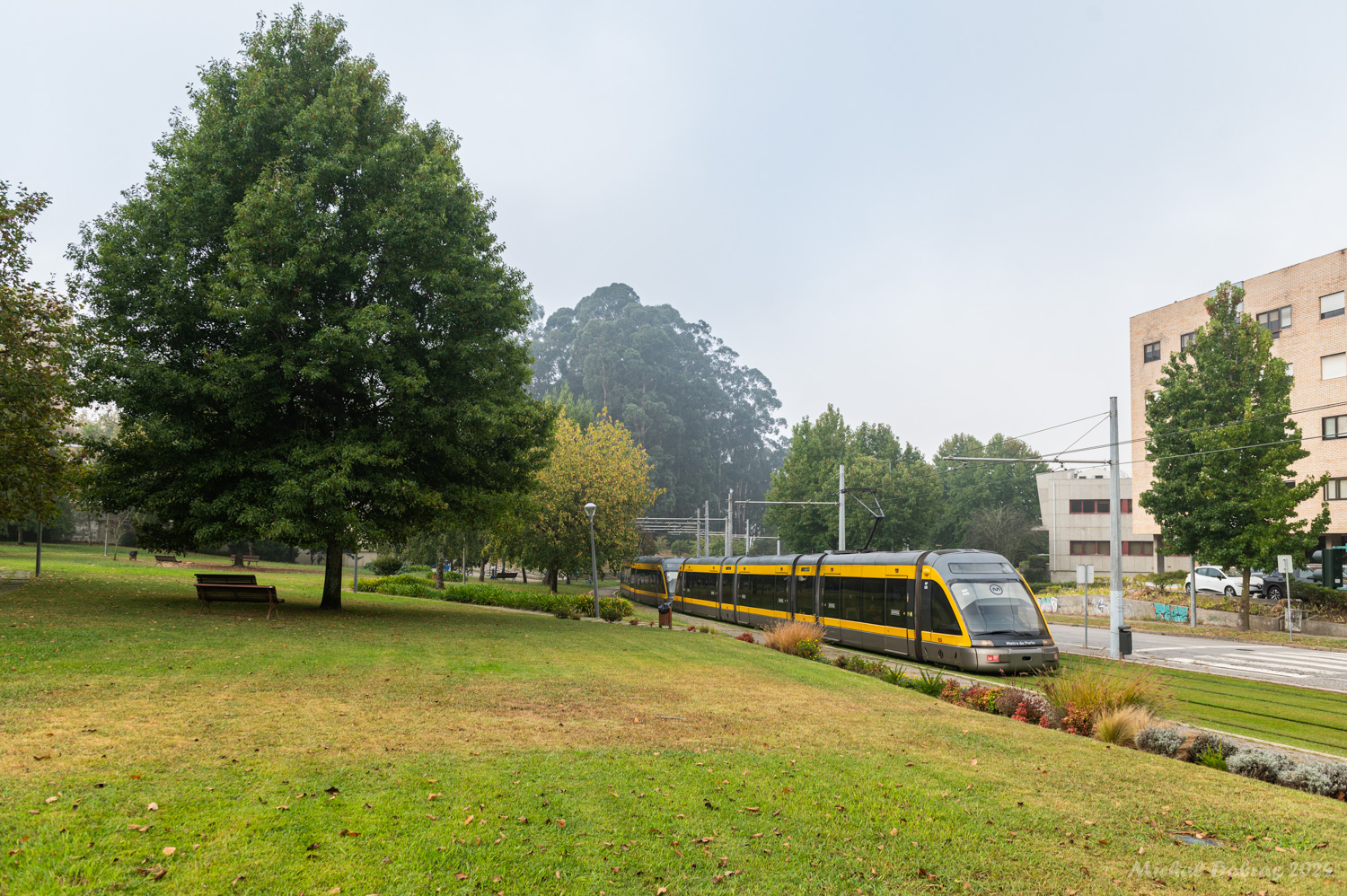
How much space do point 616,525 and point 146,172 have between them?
25.7 m

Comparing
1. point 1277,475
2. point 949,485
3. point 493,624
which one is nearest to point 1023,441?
point 949,485

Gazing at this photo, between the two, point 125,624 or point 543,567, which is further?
point 543,567

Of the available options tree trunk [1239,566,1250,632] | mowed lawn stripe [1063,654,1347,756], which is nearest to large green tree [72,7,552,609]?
mowed lawn stripe [1063,654,1347,756]

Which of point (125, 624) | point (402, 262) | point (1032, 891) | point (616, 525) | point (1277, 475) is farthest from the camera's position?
point (616, 525)

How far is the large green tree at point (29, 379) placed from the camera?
16438 mm

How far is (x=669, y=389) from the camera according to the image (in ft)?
391

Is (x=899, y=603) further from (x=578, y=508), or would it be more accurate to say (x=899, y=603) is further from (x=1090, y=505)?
(x=1090, y=505)

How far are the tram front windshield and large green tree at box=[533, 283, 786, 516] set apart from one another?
275 ft

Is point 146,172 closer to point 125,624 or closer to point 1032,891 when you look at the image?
point 125,624

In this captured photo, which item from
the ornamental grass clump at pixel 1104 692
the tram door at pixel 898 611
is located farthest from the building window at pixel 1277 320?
the ornamental grass clump at pixel 1104 692

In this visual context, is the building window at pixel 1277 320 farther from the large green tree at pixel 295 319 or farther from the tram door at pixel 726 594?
the large green tree at pixel 295 319

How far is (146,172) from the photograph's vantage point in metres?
18.7

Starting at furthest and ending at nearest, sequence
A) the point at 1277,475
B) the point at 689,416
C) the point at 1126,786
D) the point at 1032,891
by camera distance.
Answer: the point at 689,416 < the point at 1277,475 < the point at 1126,786 < the point at 1032,891

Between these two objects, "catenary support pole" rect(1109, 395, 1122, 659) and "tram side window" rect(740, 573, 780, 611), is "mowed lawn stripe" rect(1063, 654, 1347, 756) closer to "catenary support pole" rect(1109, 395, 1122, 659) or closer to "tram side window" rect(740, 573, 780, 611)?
"catenary support pole" rect(1109, 395, 1122, 659)
